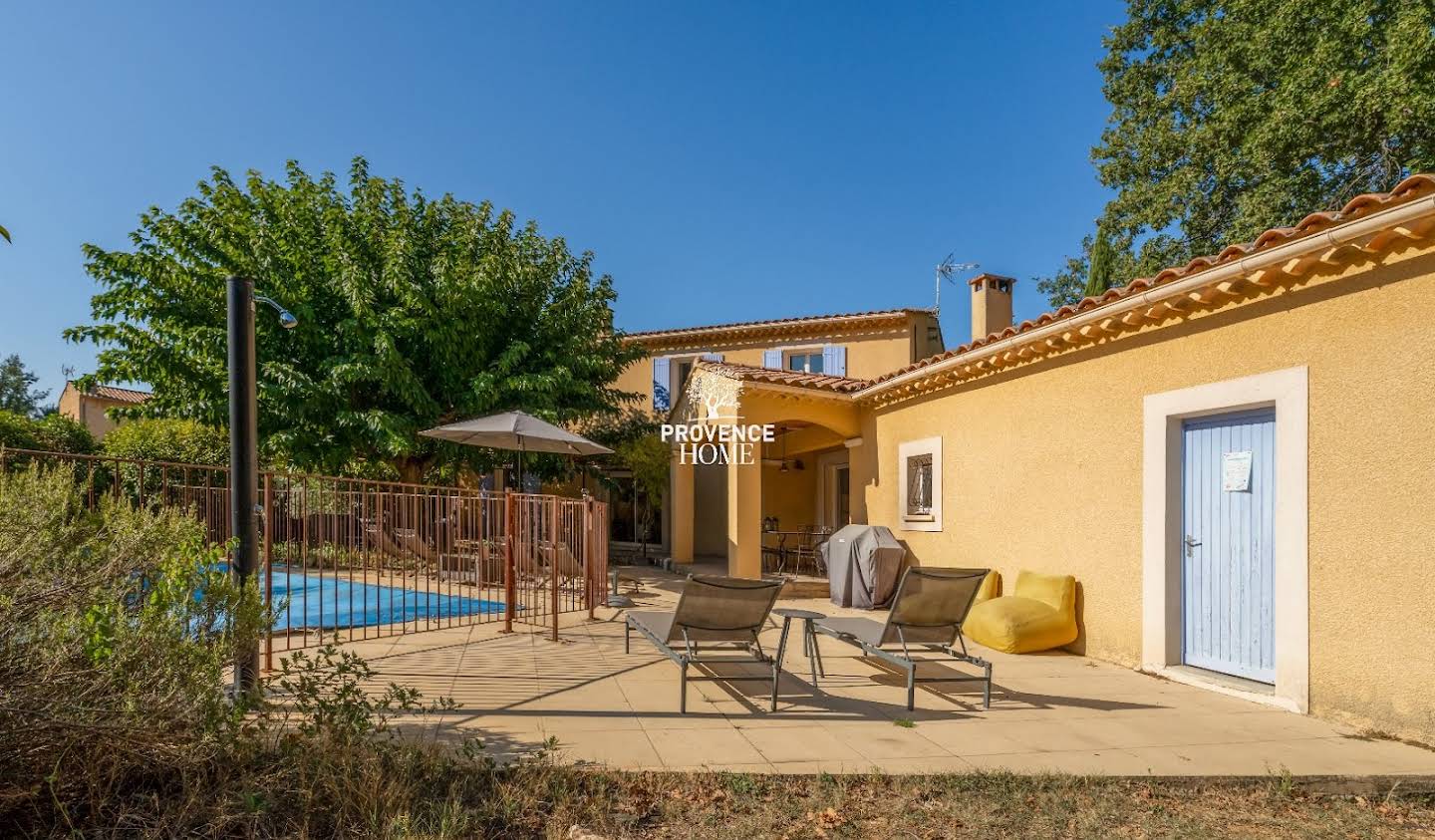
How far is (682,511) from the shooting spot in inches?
642

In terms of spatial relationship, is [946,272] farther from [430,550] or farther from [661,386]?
[430,550]

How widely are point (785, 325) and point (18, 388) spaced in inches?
2183

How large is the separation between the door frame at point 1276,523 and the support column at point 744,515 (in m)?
6.29

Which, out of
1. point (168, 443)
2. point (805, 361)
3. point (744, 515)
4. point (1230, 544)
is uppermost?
point (805, 361)

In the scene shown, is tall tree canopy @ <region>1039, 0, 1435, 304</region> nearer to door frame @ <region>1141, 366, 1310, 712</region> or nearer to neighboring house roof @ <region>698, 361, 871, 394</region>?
neighboring house roof @ <region>698, 361, 871, 394</region>

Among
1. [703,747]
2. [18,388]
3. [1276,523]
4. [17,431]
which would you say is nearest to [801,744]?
[703,747]

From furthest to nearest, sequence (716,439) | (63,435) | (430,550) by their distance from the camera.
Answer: (63,435), (716,439), (430,550)

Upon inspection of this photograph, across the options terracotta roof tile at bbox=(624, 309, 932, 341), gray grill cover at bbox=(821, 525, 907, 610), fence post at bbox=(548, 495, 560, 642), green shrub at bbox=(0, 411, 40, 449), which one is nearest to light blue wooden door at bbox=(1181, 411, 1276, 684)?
gray grill cover at bbox=(821, 525, 907, 610)

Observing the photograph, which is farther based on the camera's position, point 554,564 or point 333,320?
point 333,320

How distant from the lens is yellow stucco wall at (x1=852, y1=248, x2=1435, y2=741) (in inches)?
183

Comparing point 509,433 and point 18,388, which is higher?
point 18,388

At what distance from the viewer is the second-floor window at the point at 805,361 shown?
19.8 m

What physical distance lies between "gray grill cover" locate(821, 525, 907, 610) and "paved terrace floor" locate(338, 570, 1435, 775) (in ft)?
11.1

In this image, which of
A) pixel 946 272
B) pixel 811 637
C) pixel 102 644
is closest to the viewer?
pixel 102 644
